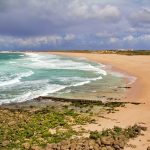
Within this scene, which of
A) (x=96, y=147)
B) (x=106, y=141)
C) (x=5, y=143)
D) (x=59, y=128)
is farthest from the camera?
(x=59, y=128)

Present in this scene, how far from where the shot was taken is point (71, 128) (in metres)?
20.5

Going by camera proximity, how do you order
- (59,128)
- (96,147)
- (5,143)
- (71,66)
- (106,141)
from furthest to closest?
(71,66) < (59,128) < (5,143) < (106,141) < (96,147)

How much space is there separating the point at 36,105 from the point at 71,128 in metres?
7.47

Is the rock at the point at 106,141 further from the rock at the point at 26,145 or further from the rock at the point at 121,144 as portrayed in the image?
the rock at the point at 26,145

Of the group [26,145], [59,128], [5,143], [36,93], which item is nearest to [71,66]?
[36,93]

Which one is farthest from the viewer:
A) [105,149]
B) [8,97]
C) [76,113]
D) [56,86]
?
[56,86]

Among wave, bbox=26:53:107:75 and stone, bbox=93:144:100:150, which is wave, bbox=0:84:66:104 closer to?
stone, bbox=93:144:100:150

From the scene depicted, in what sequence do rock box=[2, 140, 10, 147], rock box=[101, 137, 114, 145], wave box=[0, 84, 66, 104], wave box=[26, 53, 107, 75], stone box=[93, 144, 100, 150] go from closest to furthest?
1. stone box=[93, 144, 100, 150]
2. rock box=[101, 137, 114, 145]
3. rock box=[2, 140, 10, 147]
4. wave box=[0, 84, 66, 104]
5. wave box=[26, 53, 107, 75]

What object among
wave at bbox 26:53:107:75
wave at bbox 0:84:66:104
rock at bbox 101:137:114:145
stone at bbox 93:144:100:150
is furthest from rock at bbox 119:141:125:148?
wave at bbox 26:53:107:75

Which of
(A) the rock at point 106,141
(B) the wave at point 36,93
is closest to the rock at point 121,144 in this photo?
(A) the rock at point 106,141

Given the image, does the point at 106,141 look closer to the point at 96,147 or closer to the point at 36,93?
the point at 96,147

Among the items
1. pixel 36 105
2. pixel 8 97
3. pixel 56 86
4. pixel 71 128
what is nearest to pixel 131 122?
pixel 71 128

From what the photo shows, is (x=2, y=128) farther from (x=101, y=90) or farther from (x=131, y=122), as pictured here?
(x=101, y=90)

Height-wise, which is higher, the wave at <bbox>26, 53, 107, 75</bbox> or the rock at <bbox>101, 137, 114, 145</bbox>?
the rock at <bbox>101, 137, 114, 145</bbox>
